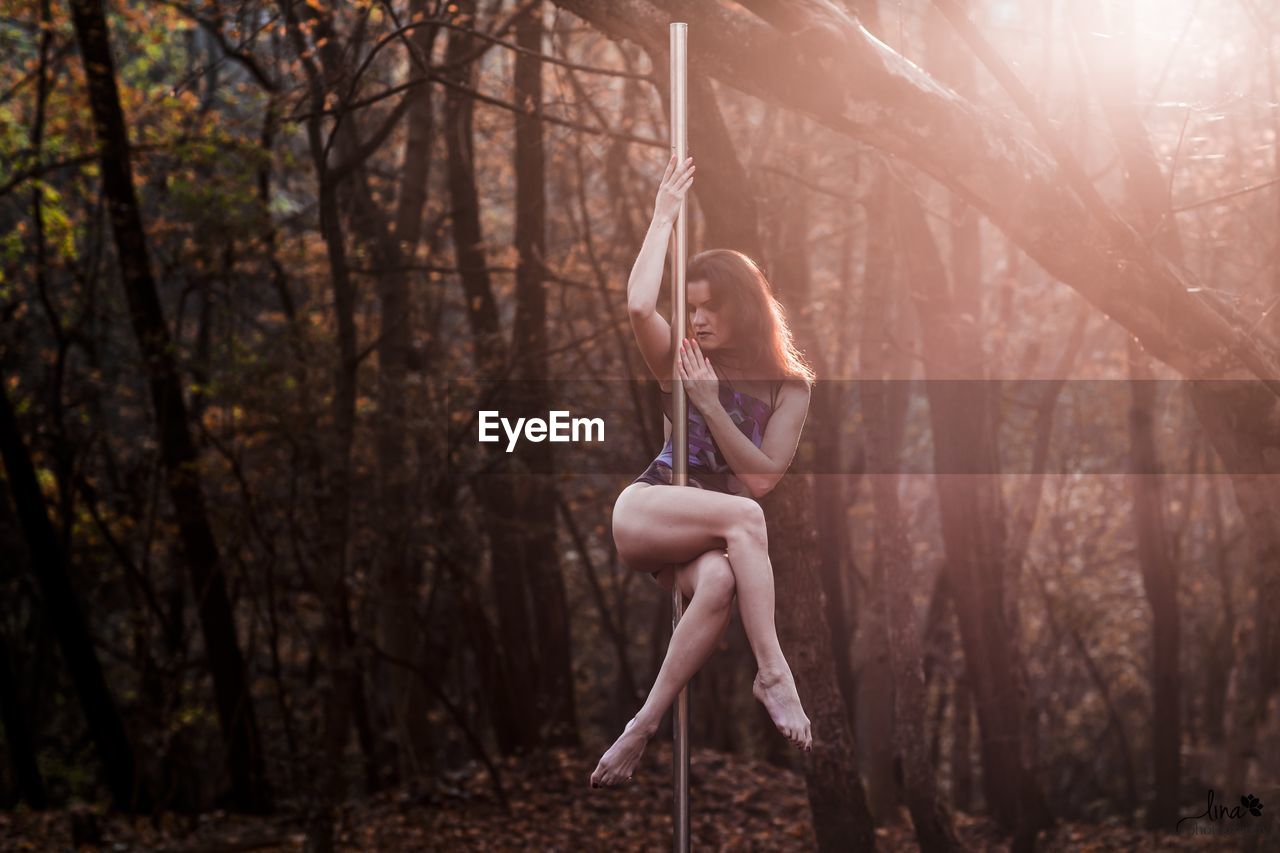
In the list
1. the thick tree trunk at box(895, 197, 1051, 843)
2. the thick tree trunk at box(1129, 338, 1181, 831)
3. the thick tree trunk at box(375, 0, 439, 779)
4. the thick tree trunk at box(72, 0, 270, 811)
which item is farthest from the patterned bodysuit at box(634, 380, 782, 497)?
the thick tree trunk at box(72, 0, 270, 811)

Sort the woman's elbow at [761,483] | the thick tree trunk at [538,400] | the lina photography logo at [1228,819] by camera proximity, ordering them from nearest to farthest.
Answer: the woman's elbow at [761,483] → the lina photography logo at [1228,819] → the thick tree trunk at [538,400]

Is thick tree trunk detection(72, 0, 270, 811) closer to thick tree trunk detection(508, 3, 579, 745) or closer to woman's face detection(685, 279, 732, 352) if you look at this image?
thick tree trunk detection(508, 3, 579, 745)

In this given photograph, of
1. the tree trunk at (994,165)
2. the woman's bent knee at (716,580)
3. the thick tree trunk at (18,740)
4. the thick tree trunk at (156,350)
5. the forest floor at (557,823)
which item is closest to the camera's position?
the woman's bent knee at (716,580)

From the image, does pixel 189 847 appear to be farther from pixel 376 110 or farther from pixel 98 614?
pixel 98 614

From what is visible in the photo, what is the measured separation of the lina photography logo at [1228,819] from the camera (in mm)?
7133

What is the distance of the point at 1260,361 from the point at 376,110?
8.12 m

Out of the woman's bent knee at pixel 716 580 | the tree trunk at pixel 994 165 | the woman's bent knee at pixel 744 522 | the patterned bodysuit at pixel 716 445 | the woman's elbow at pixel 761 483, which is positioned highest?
the tree trunk at pixel 994 165

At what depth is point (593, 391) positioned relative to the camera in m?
11.5

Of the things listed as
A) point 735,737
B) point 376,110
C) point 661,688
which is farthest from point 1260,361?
point 735,737

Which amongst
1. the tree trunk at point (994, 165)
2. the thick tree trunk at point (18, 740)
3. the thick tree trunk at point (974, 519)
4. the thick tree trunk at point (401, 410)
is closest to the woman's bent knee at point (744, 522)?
the tree trunk at point (994, 165)

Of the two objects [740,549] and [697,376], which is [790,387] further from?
[740,549]

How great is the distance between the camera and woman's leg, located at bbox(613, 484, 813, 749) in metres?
3.43

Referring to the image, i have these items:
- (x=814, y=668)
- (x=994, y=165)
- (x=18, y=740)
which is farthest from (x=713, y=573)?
(x=18, y=740)

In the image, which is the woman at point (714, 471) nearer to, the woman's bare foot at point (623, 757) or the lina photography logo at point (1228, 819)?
the woman's bare foot at point (623, 757)
